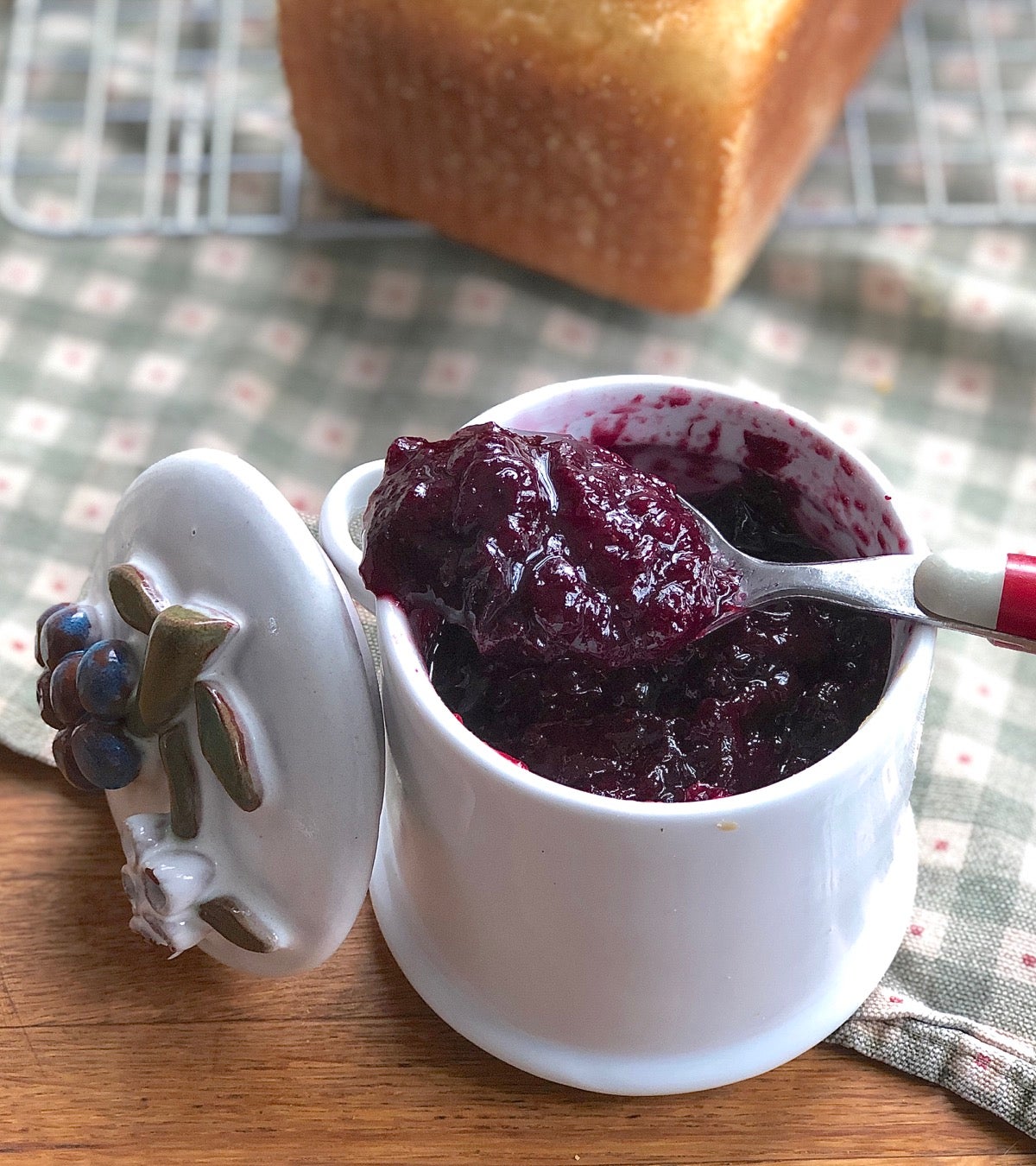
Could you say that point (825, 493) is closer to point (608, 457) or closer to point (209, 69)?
point (608, 457)

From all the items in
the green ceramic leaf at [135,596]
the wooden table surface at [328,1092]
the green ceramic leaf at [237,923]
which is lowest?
the wooden table surface at [328,1092]

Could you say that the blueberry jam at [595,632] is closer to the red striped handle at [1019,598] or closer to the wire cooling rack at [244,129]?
the red striped handle at [1019,598]

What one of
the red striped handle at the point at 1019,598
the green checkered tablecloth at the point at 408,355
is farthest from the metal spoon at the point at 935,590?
the green checkered tablecloth at the point at 408,355

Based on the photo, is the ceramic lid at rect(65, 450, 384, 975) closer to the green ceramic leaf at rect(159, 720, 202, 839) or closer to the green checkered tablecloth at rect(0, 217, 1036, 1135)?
the green ceramic leaf at rect(159, 720, 202, 839)

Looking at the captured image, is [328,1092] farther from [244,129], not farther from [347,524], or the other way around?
[244,129]

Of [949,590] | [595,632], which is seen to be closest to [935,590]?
[949,590]

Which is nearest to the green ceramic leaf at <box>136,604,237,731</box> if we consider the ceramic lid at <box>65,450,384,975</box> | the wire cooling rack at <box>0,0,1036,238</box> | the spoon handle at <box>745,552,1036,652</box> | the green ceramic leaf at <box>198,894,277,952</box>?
the ceramic lid at <box>65,450,384,975</box>
